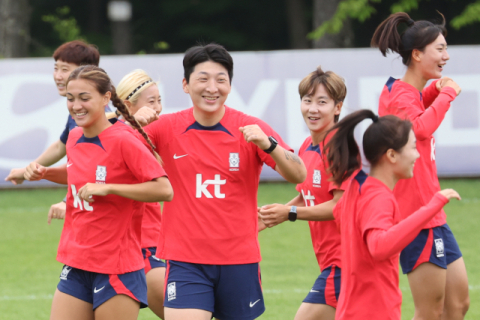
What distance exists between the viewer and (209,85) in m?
4.09

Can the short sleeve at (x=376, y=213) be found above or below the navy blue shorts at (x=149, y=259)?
above

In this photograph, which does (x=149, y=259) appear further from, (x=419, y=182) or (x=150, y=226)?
(x=419, y=182)

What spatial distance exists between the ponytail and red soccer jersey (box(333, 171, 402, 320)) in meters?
0.10

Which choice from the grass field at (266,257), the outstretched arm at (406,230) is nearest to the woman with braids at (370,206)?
the outstretched arm at (406,230)

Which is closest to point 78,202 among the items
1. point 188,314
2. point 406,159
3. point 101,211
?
point 101,211

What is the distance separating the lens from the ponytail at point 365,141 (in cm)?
342

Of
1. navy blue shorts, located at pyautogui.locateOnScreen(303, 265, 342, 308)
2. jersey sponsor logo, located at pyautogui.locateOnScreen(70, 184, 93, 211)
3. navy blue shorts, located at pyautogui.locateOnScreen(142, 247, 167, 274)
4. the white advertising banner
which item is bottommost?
navy blue shorts, located at pyautogui.locateOnScreen(303, 265, 342, 308)

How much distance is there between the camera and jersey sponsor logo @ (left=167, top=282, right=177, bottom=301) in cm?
405

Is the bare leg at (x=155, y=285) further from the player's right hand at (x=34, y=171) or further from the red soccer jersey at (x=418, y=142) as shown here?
the red soccer jersey at (x=418, y=142)

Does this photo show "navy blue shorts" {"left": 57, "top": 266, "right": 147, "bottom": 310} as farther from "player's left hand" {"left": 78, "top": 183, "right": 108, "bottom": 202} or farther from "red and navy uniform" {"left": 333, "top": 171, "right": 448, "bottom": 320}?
"red and navy uniform" {"left": 333, "top": 171, "right": 448, "bottom": 320}

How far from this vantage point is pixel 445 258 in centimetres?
463

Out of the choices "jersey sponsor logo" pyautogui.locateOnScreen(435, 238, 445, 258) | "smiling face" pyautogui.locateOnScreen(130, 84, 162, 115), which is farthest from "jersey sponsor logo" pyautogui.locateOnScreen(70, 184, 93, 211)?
"jersey sponsor logo" pyautogui.locateOnScreen(435, 238, 445, 258)

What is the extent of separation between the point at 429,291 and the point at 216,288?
140cm

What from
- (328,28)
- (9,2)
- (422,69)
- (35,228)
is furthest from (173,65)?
(422,69)
